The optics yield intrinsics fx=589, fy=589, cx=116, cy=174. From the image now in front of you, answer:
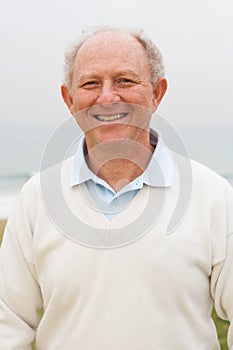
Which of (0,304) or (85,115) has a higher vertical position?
(85,115)

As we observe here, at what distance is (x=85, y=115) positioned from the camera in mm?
1177

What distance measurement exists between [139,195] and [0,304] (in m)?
0.37

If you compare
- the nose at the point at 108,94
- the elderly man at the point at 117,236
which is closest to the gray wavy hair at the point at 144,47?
the elderly man at the point at 117,236

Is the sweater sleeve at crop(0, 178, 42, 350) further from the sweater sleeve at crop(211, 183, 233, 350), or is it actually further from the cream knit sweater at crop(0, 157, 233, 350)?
the sweater sleeve at crop(211, 183, 233, 350)

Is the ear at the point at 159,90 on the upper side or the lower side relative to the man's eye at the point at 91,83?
lower

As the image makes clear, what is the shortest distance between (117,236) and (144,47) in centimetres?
39

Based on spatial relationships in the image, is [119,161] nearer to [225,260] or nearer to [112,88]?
[112,88]

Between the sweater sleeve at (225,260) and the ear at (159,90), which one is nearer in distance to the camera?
the sweater sleeve at (225,260)

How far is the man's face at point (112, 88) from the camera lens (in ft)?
3.79

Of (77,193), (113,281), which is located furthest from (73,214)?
(113,281)

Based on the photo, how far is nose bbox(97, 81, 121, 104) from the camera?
1.14m

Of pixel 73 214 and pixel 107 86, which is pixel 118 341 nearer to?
pixel 73 214

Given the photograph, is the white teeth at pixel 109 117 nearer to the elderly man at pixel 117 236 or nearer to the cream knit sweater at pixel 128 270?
the elderly man at pixel 117 236

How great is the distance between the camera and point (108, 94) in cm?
114
